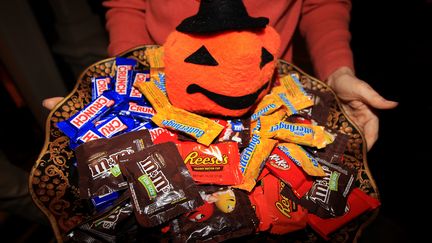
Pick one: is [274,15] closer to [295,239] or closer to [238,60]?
[238,60]

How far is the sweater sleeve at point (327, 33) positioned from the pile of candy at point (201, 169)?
240 mm

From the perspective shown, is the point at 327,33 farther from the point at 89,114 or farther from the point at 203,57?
the point at 89,114

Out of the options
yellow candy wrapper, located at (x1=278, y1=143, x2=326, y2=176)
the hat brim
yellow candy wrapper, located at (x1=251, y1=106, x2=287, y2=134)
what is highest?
the hat brim

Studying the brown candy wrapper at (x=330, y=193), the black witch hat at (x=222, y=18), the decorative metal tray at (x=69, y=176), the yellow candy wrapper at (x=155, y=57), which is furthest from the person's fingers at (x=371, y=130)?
the yellow candy wrapper at (x=155, y=57)

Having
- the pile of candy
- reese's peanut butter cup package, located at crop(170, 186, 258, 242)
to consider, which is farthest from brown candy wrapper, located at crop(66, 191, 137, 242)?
reese's peanut butter cup package, located at crop(170, 186, 258, 242)

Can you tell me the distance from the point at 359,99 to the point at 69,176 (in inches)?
34.0

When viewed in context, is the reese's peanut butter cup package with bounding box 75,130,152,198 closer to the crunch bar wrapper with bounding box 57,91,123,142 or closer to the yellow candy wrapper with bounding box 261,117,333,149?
the crunch bar wrapper with bounding box 57,91,123,142

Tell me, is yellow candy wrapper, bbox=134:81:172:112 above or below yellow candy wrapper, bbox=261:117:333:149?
above

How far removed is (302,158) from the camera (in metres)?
0.71

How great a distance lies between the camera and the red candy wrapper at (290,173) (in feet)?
2.22

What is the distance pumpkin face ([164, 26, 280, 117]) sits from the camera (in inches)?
20.9

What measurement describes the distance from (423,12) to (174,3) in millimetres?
1275

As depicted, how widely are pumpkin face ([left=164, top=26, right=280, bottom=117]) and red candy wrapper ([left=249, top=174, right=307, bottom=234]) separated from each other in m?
0.21

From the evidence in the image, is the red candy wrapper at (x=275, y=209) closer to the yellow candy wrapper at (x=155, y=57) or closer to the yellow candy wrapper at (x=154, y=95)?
the yellow candy wrapper at (x=154, y=95)
